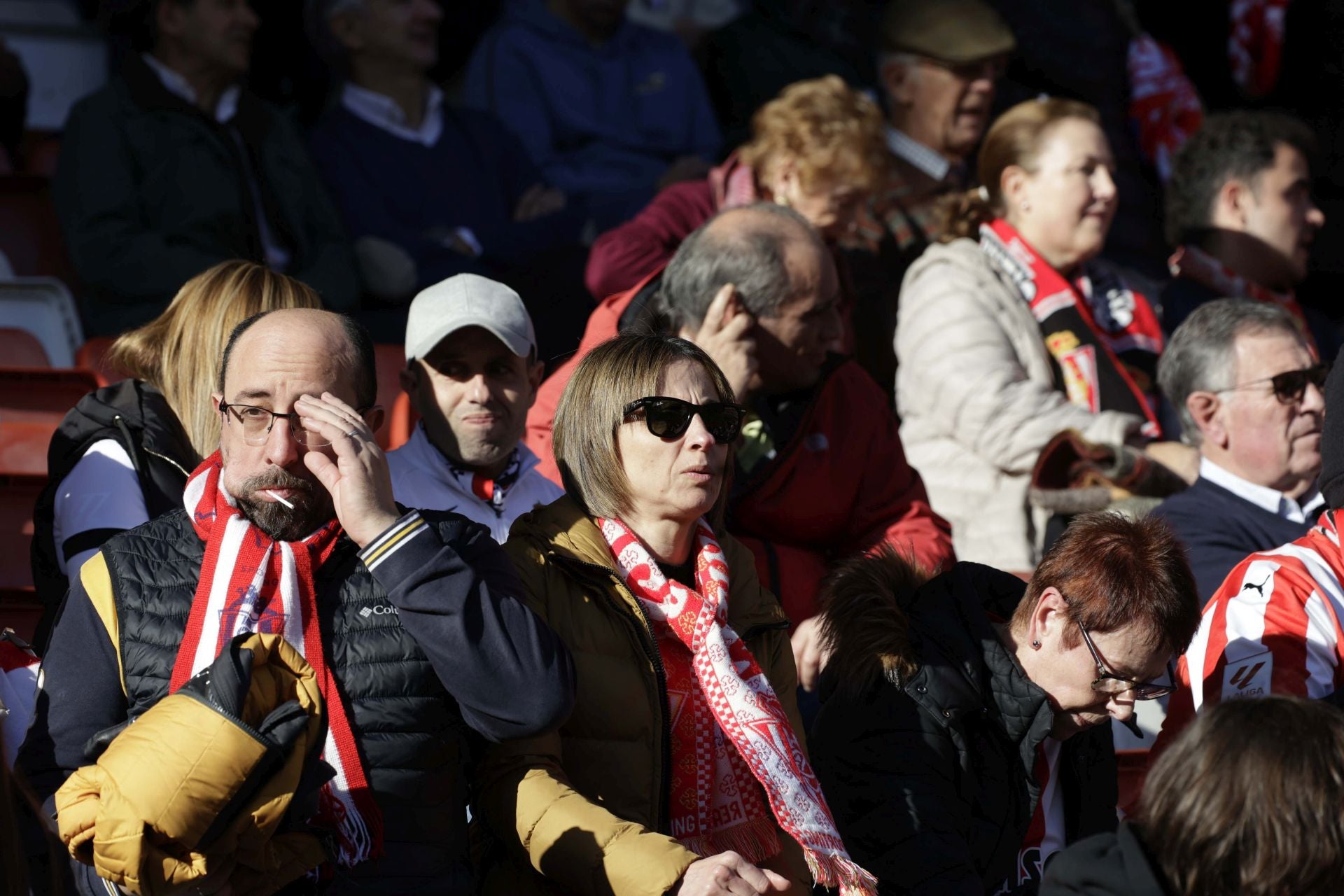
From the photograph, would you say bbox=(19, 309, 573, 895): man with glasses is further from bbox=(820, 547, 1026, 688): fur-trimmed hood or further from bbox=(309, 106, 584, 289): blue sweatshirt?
bbox=(309, 106, 584, 289): blue sweatshirt

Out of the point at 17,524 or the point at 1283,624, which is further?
the point at 17,524

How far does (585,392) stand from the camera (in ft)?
10.9

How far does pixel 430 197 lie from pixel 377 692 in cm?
373

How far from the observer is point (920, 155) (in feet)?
21.7

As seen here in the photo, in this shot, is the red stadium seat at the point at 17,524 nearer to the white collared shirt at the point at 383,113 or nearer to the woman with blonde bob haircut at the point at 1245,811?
the white collared shirt at the point at 383,113

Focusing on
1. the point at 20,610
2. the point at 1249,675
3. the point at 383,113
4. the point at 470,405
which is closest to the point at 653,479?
the point at 470,405

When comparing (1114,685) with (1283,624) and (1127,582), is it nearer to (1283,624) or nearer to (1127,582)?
(1127,582)

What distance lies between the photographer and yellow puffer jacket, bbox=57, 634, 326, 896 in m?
2.41

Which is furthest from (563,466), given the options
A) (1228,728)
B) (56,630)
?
(1228,728)

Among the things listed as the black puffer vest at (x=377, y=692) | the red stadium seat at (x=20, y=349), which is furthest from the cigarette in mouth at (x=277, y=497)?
the red stadium seat at (x=20, y=349)

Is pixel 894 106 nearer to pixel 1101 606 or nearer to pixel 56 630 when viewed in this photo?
pixel 1101 606

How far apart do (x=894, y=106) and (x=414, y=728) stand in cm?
453

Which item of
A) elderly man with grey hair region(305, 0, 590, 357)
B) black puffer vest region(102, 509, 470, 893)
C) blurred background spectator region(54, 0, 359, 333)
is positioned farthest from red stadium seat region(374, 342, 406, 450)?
black puffer vest region(102, 509, 470, 893)

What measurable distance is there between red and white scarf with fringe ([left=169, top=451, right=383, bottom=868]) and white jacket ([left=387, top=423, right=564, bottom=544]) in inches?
39.9
